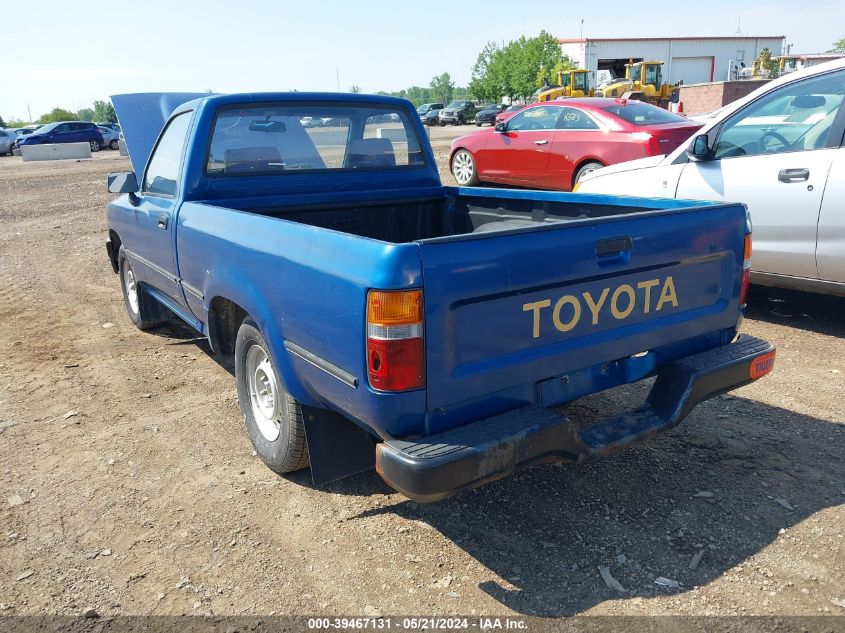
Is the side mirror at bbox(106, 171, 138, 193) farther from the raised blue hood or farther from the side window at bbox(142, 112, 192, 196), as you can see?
the raised blue hood

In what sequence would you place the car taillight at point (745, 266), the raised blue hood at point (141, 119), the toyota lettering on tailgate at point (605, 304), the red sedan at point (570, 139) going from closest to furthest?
1. the toyota lettering on tailgate at point (605, 304)
2. the car taillight at point (745, 266)
3. the raised blue hood at point (141, 119)
4. the red sedan at point (570, 139)

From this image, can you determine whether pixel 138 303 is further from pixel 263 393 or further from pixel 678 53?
pixel 678 53

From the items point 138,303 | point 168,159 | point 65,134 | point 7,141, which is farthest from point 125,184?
point 7,141

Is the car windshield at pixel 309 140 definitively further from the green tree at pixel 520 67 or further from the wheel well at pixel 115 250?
the green tree at pixel 520 67

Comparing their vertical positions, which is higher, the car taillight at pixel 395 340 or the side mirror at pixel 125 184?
the side mirror at pixel 125 184

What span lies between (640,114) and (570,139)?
104 cm

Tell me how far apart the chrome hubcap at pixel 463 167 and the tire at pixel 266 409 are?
9690mm

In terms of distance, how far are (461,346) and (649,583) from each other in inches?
47.5

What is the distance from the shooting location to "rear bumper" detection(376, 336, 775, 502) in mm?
2383

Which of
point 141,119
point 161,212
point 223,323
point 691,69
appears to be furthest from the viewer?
point 691,69

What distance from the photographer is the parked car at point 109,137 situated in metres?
A: 37.2

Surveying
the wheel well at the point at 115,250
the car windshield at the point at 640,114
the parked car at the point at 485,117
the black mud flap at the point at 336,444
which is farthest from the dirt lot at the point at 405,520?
the parked car at the point at 485,117

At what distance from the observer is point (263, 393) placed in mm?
3629

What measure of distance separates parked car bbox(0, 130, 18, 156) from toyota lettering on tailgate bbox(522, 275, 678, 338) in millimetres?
40053
